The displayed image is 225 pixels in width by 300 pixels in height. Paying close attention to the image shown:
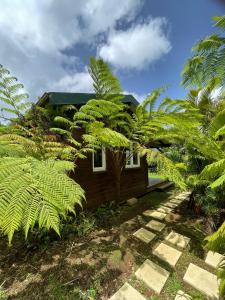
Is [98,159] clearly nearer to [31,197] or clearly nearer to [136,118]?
[136,118]

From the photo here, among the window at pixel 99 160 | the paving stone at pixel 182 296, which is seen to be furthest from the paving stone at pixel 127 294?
the window at pixel 99 160

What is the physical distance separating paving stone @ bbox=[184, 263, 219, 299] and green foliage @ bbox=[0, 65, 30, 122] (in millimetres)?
4072

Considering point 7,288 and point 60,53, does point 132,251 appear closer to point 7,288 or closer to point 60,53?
point 7,288

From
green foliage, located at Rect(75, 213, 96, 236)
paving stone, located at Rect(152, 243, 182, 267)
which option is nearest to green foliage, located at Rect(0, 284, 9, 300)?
green foliage, located at Rect(75, 213, 96, 236)

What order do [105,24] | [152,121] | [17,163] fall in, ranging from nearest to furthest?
[17,163] < [152,121] < [105,24]

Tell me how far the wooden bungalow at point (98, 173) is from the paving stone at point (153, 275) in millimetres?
2512

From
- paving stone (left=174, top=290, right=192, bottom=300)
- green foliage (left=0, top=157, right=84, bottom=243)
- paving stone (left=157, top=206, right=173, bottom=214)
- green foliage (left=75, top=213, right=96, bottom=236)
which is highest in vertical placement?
green foliage (left=0, top=157, right=84, bottom=243)

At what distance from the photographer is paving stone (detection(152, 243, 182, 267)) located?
268cm

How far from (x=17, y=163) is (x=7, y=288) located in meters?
1.99

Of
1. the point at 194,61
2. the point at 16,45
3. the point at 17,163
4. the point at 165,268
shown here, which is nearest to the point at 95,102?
the point at 194,61

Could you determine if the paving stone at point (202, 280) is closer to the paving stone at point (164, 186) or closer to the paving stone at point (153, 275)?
the paving stone at point (153, 275)

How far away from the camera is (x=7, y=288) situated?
2100 mm

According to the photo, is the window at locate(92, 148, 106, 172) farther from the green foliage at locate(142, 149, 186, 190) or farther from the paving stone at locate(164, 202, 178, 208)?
the paving stone at locate(164, 202, 178, 208)

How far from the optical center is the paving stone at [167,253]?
2681 millimetres
